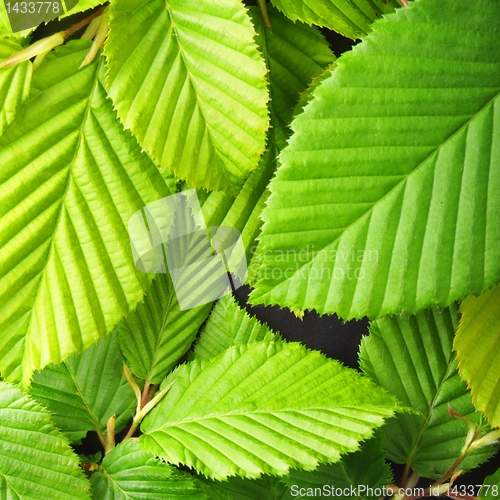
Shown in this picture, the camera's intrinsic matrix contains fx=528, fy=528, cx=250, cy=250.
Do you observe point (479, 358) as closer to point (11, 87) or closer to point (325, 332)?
point (325, 332)

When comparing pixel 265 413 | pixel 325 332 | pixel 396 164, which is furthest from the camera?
pixel 325 332

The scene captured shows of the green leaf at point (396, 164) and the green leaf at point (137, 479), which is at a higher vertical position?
the green leaf at point (396, 164)

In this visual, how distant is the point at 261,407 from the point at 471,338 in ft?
0.71

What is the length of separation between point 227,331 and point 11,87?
0.33 meters

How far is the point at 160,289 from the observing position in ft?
2.01

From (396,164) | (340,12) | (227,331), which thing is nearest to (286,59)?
(340,12)

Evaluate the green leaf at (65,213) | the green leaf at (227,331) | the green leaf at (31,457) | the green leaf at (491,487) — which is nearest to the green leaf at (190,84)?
the green leaf at (65,213)

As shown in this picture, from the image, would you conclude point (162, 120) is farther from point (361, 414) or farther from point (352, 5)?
point (361, 414)

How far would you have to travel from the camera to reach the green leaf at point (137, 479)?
564 mm

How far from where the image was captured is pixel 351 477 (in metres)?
0.60

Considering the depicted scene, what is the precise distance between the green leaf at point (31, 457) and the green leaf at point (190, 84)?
31 centimetres

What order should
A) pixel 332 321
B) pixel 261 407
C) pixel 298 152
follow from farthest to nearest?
pixel 332 321 → pixel 261 407 → pixel 298 152

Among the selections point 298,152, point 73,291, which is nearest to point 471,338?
point 298,152

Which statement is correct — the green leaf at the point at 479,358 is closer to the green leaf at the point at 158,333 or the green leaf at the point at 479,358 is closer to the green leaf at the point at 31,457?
the green leaf at the point at 158,333
